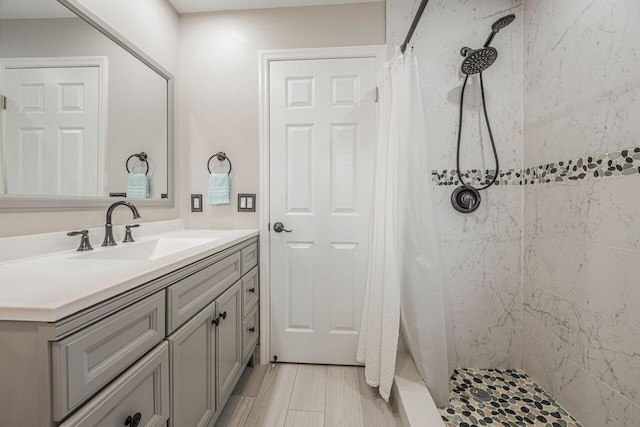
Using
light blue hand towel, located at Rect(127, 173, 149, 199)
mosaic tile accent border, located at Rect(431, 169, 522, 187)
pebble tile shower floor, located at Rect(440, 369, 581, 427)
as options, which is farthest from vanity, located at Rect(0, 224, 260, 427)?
mosaic tile accent border, located at Rect(431, 169, 522, 187)

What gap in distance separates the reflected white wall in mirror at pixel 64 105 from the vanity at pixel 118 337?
0.29 m

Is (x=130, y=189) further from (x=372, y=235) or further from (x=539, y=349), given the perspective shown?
(x=539, y=349)

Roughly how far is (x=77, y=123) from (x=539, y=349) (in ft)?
8.91

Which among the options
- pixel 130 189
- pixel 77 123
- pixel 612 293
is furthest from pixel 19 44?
pixel 612 293

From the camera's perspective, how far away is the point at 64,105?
3.99 ft

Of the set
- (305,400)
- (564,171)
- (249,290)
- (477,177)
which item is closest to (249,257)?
(249,290)

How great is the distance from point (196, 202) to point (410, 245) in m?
1.51

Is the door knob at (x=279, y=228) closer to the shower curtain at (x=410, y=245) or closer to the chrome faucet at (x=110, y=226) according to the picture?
the shower curtain at (x=410, y=245)

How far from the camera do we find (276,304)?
200cm

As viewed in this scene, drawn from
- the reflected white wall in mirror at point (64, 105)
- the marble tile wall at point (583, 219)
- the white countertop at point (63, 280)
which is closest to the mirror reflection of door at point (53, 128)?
the reflected white wall in mirror at point (64, 105)

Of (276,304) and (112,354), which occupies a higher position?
(112,354)

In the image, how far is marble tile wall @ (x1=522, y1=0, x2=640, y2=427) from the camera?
116cm

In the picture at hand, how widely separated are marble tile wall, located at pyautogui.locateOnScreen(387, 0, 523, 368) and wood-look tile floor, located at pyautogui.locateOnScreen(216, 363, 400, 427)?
27.7 inches

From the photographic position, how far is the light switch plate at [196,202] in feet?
6.70
